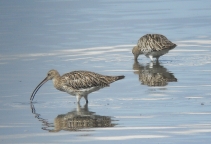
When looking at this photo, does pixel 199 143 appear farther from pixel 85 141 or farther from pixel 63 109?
pixel 63 109

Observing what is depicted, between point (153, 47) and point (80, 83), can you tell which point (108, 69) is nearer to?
point (153, 47)

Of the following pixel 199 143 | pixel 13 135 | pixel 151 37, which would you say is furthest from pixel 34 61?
pixel 199 143

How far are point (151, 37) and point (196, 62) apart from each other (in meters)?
2.22

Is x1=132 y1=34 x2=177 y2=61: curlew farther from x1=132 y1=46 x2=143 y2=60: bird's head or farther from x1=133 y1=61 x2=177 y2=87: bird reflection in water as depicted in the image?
x1=133 y1=61 x2=177 y2=87: bird reflection in water

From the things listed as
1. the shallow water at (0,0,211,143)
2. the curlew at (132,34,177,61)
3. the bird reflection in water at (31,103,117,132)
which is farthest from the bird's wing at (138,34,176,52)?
the bird reflection in water at (31,103,117,132)

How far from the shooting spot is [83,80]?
17.2 meters

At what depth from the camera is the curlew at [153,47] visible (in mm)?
23125

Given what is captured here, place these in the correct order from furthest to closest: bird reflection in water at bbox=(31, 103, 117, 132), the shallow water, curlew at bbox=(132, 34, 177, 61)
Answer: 1. curlew at bbox=(132, 34, 177, 61)
2. bird reflection in water at bbox=(31, 103, 117, 132)
3. the shallow water

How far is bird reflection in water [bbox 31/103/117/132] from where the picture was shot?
14648 mm

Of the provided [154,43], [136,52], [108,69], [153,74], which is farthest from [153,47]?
[153,74]

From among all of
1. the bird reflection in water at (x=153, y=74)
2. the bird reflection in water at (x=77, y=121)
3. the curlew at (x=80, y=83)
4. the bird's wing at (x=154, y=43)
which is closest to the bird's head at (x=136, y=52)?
the bird's wing at (x=154, y=43)

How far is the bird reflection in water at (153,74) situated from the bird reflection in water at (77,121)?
3409 millimetres

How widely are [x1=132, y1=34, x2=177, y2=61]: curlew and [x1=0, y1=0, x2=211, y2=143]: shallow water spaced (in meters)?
0.28

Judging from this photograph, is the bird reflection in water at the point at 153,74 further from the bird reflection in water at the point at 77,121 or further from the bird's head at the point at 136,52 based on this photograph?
the bird reflection in water at the point at 77,121
